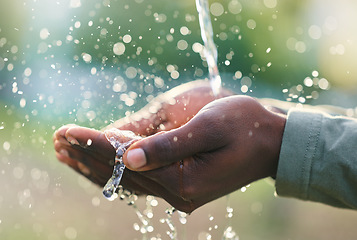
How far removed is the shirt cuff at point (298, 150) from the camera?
1.52 m

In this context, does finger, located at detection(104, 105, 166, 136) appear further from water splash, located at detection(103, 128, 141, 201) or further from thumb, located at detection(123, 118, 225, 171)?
thumb, located at detection(123, 118, 225, 171)

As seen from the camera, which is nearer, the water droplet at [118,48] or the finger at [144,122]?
the finger at [144,122]

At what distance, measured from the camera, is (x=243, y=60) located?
852cm

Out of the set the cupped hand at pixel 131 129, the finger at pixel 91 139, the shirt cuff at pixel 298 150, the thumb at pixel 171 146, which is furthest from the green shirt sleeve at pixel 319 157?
the finger at pixel 91 139

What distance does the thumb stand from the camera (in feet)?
4.23

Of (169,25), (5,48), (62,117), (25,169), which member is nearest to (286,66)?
(169,25)

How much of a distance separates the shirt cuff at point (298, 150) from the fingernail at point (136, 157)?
0.48m

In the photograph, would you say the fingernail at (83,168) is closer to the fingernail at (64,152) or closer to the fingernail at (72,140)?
the fingernail at (64,152)

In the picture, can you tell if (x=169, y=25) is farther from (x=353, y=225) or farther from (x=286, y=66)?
(x=353, y=225)

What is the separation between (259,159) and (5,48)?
508 cm

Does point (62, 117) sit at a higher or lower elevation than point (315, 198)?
higher

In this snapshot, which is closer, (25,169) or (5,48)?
(25,169)

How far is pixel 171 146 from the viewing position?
1.31 meters

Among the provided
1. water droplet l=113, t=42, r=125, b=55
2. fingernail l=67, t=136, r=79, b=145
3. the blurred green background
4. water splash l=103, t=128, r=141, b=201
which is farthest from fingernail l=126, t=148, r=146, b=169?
water droplet l=113, t=42, r=125, b=55
